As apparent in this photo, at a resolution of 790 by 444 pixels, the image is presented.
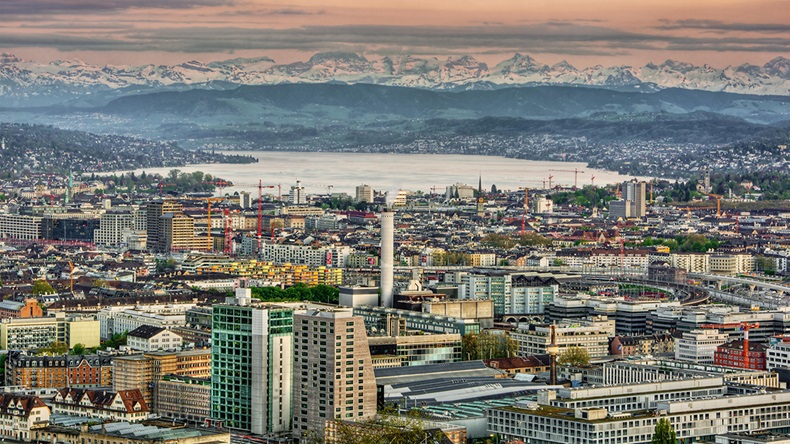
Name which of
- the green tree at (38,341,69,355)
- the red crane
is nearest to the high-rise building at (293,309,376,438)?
the green tree at (38,341,69,355)

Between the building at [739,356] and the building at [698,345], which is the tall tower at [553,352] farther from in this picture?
the building at [739,356]

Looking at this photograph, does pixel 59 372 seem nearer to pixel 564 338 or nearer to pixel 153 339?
pixel 153 339

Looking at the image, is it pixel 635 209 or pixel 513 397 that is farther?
pixel 635 209

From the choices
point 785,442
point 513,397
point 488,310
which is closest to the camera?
point 785,442

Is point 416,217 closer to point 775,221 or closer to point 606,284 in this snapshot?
point 775,221

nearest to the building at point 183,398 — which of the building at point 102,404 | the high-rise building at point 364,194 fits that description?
the building at point 102,404

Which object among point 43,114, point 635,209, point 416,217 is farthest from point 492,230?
point 43,114
